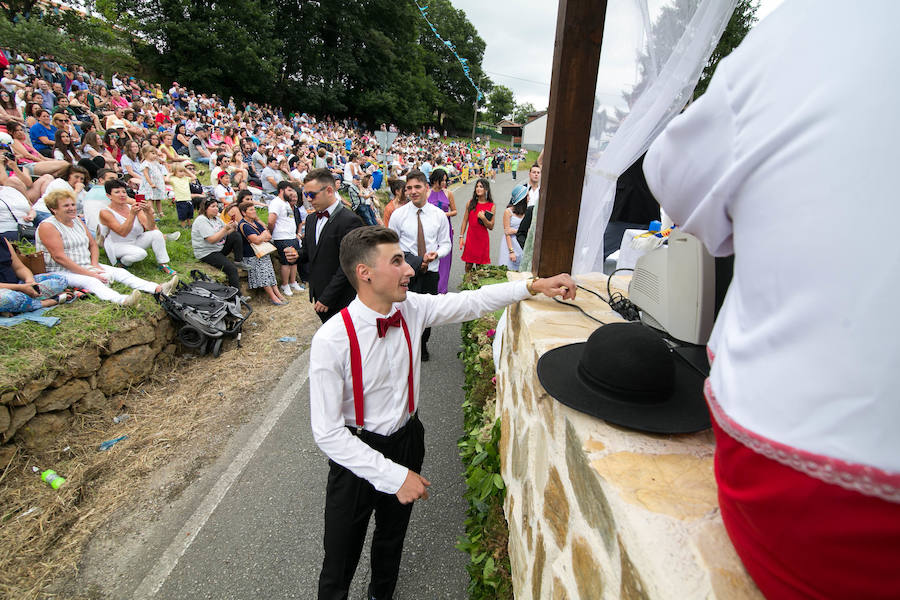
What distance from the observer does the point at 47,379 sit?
3.71 metres

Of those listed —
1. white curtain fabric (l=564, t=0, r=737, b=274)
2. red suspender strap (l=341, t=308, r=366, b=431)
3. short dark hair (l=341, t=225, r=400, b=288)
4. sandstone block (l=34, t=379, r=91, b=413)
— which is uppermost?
white curtain fabric (l=564, t=0, r=737, b=274)

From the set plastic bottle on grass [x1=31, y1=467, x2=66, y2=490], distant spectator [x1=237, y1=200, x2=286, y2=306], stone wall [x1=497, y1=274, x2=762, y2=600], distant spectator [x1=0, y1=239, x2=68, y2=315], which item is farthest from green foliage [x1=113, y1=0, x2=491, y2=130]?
stone wall [x1=497, y1=274, x2=762, y2=600]

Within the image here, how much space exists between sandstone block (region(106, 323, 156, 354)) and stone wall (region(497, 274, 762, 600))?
14.5 feet

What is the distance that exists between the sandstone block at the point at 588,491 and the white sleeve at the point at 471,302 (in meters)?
1.05

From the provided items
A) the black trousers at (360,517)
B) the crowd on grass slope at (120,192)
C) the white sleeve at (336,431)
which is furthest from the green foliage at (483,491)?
the crowd on grass slope at (120,192)

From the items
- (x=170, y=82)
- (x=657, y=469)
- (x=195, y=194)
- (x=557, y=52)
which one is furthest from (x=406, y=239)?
(x=170, y=82)

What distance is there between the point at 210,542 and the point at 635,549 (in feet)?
9.79

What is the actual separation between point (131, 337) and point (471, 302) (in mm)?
4174

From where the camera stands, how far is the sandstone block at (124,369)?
4.32 m

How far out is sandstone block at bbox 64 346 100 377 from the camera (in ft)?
12.9

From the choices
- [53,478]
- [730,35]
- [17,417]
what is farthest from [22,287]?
[730,35]

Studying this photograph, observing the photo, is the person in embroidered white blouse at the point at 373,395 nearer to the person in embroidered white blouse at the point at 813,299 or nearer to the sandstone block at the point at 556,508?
the sandstone block at the point at 556,508

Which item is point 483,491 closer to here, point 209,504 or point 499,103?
point 209,504

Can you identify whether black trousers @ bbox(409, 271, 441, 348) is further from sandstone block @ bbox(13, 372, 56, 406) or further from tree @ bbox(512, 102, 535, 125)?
tree @ bbox(512, 102, 535, 125)
